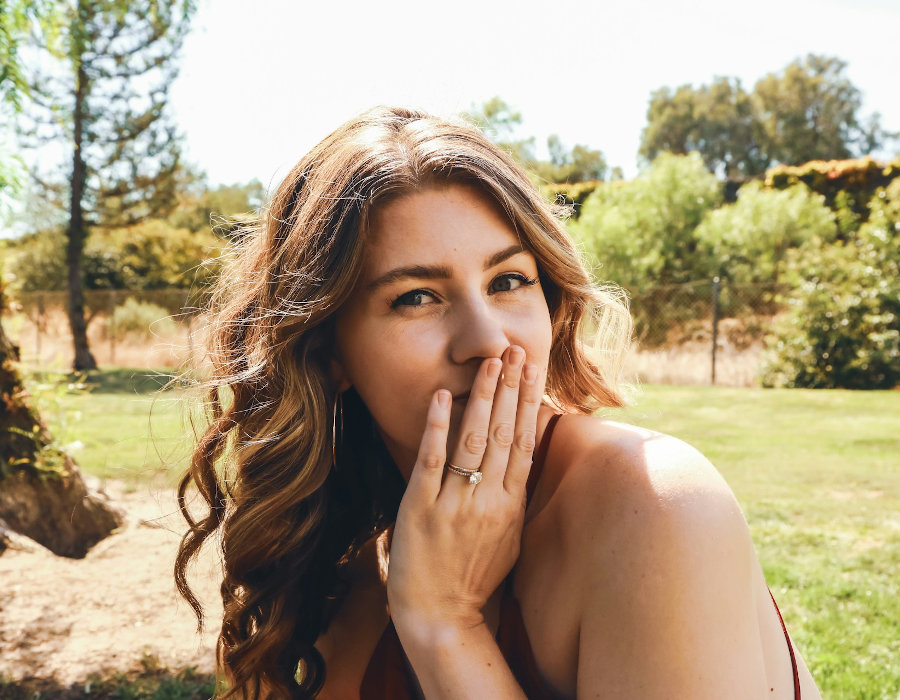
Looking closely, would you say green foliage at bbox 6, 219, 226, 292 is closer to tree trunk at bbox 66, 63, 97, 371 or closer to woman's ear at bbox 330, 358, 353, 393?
tree trunk at bbox 66, 63, 97, 371

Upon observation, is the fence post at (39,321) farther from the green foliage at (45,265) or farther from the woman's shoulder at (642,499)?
the woman's shoulder at (642,499)

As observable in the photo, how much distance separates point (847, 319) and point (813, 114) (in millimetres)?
41436

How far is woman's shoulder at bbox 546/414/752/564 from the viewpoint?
4.84 ft

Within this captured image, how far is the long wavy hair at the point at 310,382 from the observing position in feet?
6.50

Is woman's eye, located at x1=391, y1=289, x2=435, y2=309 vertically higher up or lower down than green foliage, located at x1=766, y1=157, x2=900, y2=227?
lower down

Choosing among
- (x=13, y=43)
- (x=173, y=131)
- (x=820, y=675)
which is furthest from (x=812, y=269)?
(x=173, y=131)

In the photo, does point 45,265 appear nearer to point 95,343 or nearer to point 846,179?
point 95,343

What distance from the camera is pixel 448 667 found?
1639 mm

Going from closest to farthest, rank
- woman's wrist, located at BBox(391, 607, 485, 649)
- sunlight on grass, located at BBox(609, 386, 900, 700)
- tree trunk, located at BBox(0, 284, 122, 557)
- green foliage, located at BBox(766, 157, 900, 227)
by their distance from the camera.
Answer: woman's wrist, located at BBox(391, 607, 485, 649) < sunlight on grass, located at BBox(609, 386, 900, 700) < tree trunk, located at BBox(0, 284, 122, 557) < green foliage, located at BBox(766, 157, 900, 227)

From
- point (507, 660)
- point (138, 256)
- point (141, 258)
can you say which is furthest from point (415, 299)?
point (138, 256)

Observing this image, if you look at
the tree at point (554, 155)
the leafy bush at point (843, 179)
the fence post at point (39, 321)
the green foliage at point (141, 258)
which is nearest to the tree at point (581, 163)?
the tree at point (554, 155)

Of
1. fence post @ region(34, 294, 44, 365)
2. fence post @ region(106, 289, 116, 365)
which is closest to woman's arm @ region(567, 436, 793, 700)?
fence post @ region(106, 289, 116, 365)

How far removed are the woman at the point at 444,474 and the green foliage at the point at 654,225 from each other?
18.2 meters

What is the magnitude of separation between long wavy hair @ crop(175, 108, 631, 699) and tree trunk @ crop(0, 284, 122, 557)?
7.82 feet
